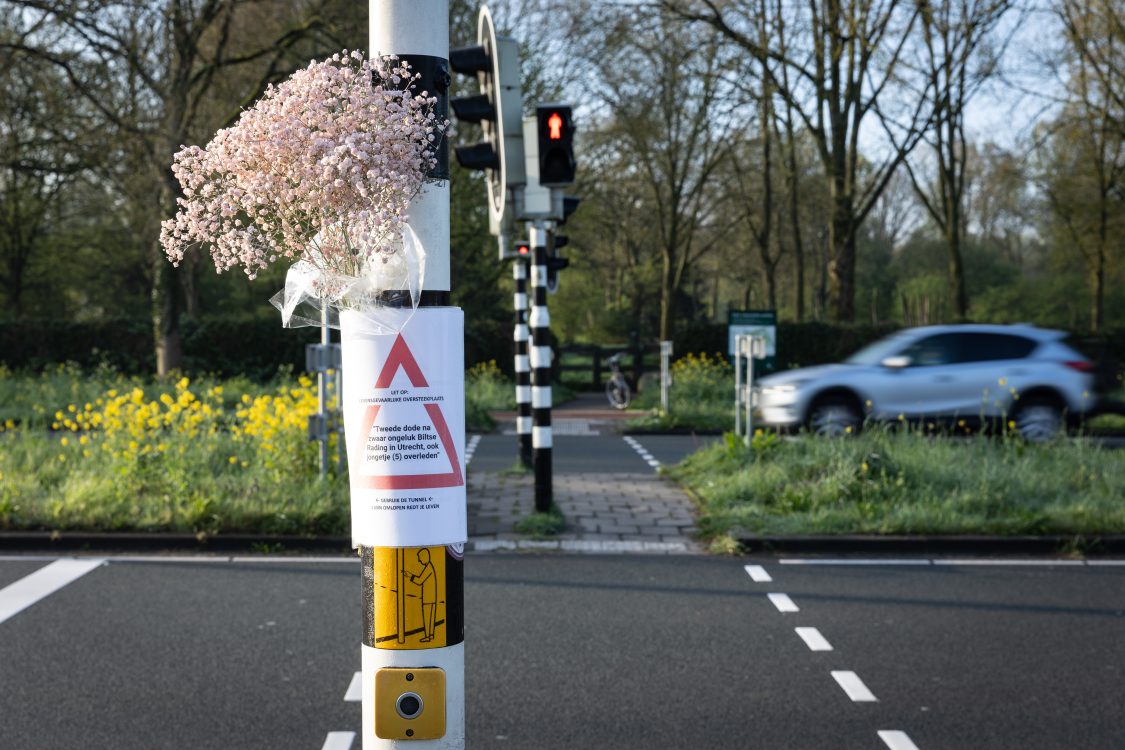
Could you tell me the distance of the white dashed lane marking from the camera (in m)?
14.3

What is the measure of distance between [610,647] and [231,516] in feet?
13.1

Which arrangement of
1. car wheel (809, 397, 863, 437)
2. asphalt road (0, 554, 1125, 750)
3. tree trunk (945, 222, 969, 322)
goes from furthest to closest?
tree trunk (945, 222, 969, 322) < car wheel (809, 397, 863, 437) < asphalt road (0, 554, 1125, 750)

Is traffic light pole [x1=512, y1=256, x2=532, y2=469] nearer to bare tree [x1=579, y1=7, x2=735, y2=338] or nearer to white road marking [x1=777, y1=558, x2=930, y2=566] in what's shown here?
white road marking [x1=777, y1=558, x2=930, y2=566]

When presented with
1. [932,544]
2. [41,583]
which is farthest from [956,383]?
[41,583]

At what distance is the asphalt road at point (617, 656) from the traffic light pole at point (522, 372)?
3.95 metres

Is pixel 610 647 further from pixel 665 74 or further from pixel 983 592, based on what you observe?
pixel 665 74

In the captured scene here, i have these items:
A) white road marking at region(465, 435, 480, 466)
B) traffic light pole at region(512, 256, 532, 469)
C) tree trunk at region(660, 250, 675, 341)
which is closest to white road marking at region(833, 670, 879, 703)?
traffic light pole at region(512, 256, 532, 469)

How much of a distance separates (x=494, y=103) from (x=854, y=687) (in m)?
5.73

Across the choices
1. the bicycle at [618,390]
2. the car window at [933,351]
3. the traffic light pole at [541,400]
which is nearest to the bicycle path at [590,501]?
the traffic light pole at [541,400]

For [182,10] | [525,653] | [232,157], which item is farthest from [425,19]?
[182,10]

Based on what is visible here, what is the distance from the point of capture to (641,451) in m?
16.0

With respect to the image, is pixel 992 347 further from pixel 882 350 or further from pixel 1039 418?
pixel 882 350

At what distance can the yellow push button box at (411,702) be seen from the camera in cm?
261

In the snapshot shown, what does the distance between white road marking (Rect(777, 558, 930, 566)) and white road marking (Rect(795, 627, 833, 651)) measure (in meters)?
1.86
